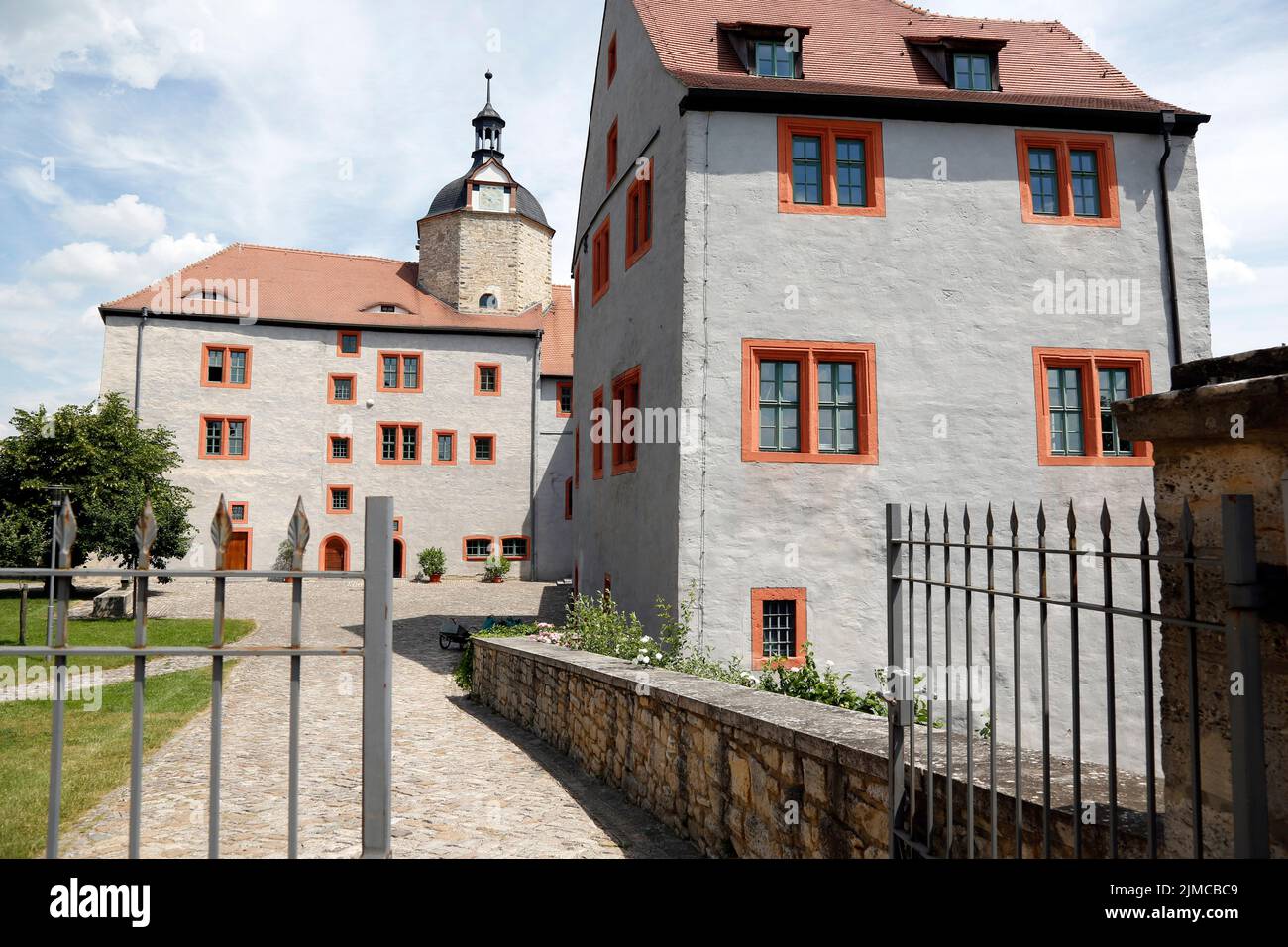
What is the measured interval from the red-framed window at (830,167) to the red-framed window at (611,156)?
183 inches

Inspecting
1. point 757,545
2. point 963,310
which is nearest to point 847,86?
point 963,310

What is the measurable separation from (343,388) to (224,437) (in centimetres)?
433

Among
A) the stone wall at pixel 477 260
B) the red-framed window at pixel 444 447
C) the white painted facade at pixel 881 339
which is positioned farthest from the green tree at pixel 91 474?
the white painted facade at pixel 881 339

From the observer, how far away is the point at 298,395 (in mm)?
31125

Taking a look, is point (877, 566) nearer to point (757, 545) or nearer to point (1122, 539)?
point (757, 545)

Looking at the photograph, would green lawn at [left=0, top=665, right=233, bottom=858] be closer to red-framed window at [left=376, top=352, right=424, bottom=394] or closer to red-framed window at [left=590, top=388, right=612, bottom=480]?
red-framed window at [left=590, top=388, right=612, bottom=480]

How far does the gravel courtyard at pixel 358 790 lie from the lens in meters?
5.72

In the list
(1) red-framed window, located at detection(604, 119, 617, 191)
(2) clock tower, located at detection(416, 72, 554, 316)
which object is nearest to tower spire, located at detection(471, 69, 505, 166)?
(2) clock tower, located at detection(416, 72, 554, 316)

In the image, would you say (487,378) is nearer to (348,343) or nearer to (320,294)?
(348,343)

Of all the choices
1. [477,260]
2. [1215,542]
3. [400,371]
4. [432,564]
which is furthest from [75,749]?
[477,260]

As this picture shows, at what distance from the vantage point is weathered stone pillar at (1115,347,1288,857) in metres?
2.14

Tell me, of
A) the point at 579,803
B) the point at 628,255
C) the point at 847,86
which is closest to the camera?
the point at 579,803

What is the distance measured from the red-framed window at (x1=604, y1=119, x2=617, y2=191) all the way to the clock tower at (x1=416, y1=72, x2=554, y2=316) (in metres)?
18.1
